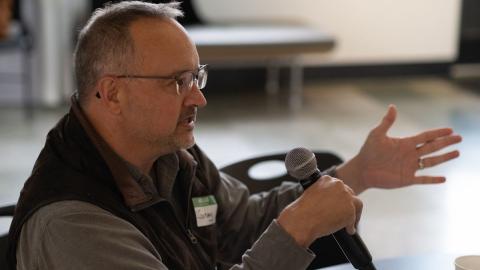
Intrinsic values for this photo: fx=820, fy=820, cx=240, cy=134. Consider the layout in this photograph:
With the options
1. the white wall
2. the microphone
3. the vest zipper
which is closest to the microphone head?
the microphone

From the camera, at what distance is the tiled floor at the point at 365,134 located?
392 cm

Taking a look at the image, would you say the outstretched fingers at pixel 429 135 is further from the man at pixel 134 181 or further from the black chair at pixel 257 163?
the man at pixel 134 181

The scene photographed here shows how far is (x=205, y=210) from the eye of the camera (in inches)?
77.4

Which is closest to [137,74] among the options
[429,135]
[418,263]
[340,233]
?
[340,233]

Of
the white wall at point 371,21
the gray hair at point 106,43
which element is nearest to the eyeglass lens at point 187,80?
the gray hair at point 106,43

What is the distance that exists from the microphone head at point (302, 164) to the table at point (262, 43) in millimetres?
4145

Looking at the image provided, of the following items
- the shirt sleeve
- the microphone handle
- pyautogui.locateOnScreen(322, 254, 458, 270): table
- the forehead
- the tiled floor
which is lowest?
the tiled floor

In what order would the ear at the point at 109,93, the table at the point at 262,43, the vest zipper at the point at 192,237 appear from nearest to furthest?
the ear at the point at 109,93
the vest zipper at the point at 192,237
the table at the point at 262,43

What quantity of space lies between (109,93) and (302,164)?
16.9 inches

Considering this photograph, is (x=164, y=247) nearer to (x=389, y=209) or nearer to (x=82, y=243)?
(x=82, y=243)

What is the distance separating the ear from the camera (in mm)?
1677

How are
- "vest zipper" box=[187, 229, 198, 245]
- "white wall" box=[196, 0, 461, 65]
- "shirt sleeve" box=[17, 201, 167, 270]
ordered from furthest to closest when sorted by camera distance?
"white wall" box=[196, 0, 461, 65] < "vest zipper" box=[187, 229, 198, 245] < "shirt sleeve" box=[17, 201, 167, 270]

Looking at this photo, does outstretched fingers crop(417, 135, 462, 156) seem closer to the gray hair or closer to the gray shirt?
the gray shirt

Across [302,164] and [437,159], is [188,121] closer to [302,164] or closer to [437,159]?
[302,164]
